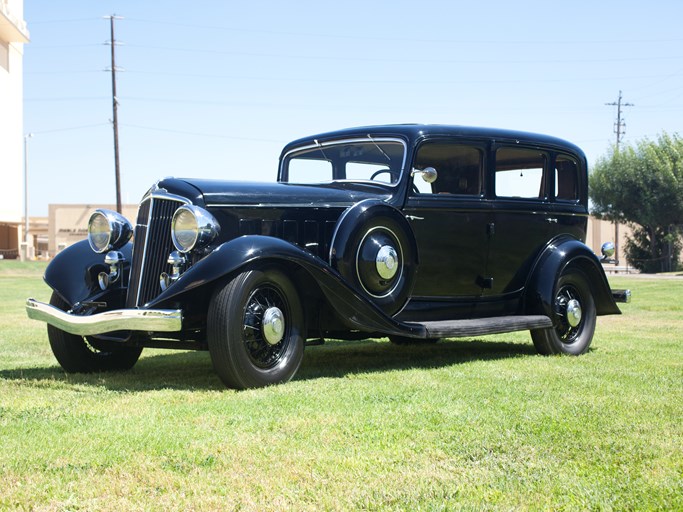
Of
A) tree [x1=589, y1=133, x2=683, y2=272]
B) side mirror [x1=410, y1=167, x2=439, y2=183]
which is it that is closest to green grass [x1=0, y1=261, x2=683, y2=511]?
side mirror [x1=410, y1=167, x2=439, y2=183]

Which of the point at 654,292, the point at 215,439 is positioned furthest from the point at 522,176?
the point at 654,292

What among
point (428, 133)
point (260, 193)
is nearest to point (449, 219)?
point (428, 133)

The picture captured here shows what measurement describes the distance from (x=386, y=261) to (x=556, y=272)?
6.48 feet

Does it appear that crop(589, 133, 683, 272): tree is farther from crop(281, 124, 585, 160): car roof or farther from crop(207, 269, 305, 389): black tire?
crop(207, 269, 305, 389): black tire

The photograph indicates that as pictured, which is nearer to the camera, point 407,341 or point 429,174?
point 429,174

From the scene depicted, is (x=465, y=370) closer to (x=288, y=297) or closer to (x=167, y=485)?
(x=288, y=297)

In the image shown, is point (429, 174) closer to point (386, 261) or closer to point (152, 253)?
point (386, 261)

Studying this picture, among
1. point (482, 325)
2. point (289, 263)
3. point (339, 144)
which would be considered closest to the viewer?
point (289, 263)

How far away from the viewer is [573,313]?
7.56 metres

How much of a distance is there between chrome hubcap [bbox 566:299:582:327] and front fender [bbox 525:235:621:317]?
299 millimetres

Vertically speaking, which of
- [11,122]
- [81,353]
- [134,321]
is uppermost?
[11,122]

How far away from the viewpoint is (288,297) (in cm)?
553

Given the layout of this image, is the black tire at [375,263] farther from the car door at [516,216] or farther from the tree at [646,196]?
the tree at [646,196]

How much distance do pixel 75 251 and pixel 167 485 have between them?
3.81 meters
